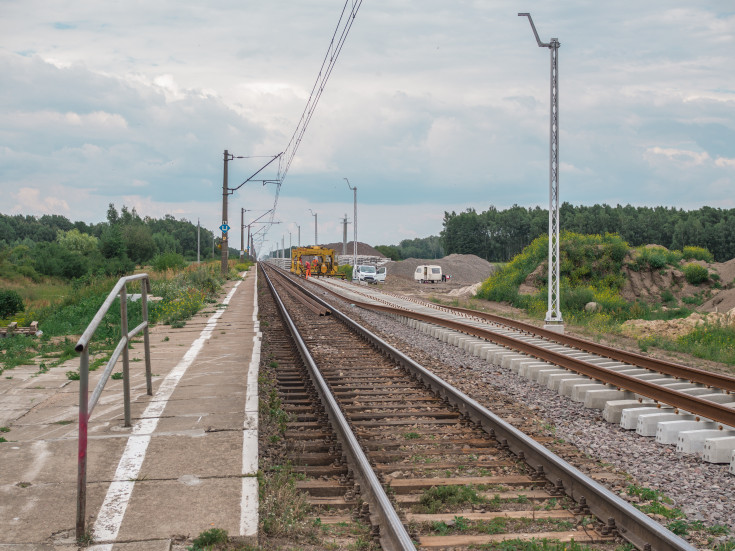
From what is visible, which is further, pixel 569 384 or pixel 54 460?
pixel 569 384

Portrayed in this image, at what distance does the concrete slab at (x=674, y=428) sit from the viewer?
7.02m

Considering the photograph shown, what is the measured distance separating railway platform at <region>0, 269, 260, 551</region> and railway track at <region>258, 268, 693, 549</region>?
961 millimetres

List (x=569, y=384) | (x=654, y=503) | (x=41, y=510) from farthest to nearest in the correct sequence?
1. (x=569, y=384)
2. (x=654, y=503)
3. (x=41, y=510)

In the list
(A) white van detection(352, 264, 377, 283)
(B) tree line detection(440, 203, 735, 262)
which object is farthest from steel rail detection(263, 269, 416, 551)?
(B) tree line detection(440, 203, 735, 262)

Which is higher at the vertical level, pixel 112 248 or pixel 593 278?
pixel 112 248

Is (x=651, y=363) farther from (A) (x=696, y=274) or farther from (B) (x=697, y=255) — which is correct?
(B) (x=697, y=255)

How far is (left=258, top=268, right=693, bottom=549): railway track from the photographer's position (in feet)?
15.1

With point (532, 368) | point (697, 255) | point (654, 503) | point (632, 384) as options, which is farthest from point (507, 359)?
point (697, 255)

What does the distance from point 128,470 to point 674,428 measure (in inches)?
207

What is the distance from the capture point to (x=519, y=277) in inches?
1405

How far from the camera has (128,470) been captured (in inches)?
224

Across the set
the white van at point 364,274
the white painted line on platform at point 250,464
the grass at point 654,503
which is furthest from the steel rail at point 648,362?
the white van at point 364,274

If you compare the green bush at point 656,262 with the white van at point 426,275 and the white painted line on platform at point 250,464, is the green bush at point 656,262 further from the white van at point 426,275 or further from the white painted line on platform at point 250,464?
the white painted line on platform at point 250,464


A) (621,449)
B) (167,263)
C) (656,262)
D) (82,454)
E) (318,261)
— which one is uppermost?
(656,262)
